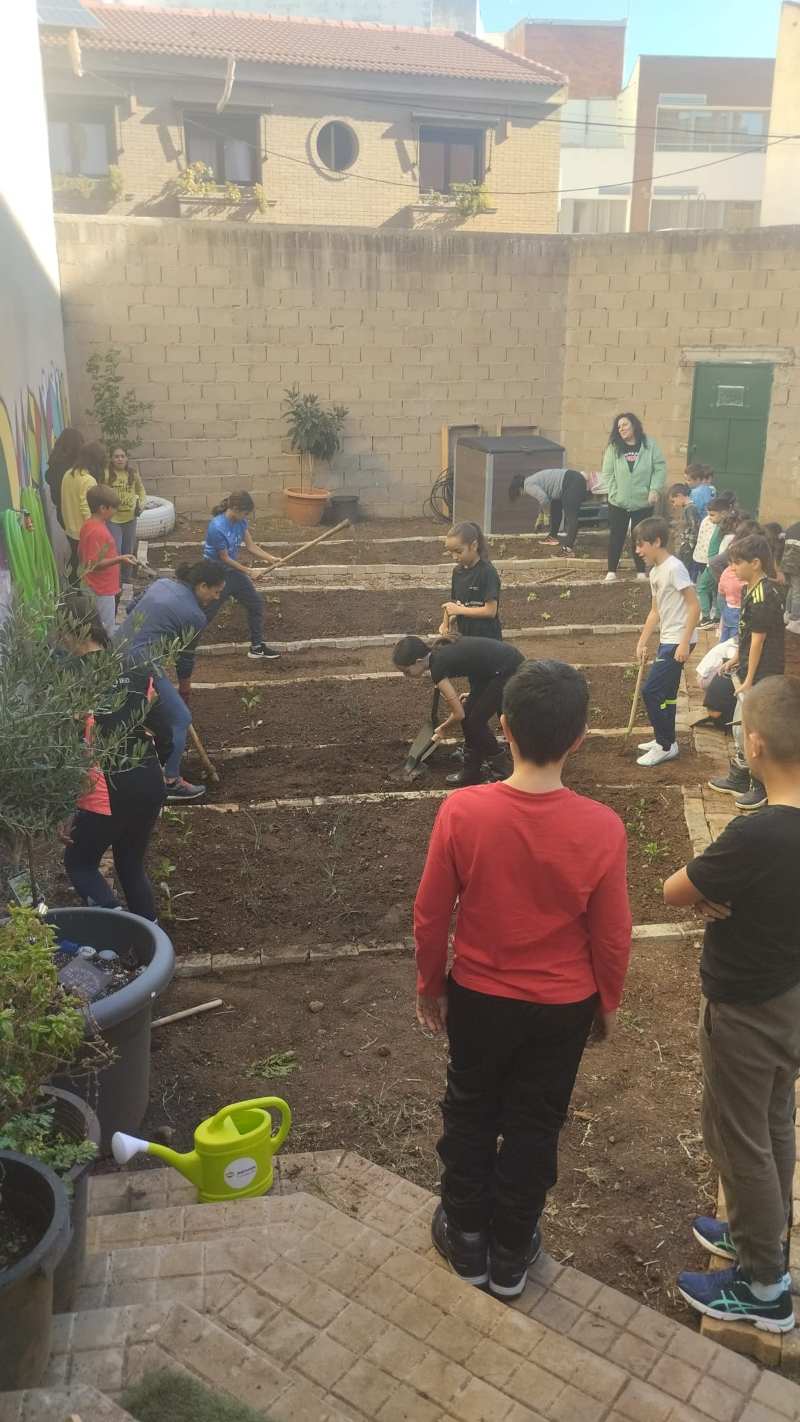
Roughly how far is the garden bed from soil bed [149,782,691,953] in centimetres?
128

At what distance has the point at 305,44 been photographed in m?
26.1

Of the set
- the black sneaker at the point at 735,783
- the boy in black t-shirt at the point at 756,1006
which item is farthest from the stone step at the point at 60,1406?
the black sneaker at the point at 735,783

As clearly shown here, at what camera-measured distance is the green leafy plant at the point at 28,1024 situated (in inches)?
108

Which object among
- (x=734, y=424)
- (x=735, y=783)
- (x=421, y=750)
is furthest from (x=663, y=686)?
(x=734, y=424)

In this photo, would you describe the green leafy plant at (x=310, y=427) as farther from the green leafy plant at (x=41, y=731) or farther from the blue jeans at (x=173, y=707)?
the green leafy plant at (x=41, y=731)

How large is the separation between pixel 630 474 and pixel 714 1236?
10.2 m

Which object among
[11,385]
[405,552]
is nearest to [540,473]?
[405,552]

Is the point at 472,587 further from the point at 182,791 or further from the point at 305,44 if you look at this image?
the point at 305,44

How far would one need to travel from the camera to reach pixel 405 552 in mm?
14562

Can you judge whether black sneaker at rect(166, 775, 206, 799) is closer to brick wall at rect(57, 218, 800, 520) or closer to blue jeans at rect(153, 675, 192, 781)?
blue jeans at rect(153, 675, 192, 781)

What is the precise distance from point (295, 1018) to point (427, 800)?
241cm

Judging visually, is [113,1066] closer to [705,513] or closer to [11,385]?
[11,385]

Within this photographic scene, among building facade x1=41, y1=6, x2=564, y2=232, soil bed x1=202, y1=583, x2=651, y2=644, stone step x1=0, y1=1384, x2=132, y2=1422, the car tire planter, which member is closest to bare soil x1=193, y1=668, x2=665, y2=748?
soil bed x1=202, y1=583, x2=651, y2=644

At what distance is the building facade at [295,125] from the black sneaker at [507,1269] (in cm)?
2155
